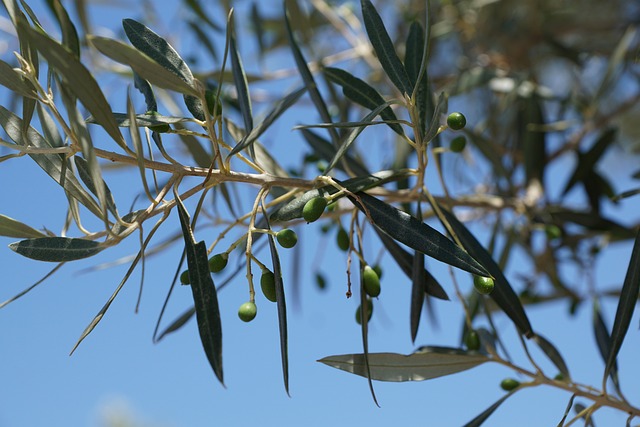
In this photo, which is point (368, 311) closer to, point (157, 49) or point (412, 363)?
point (412, 363)

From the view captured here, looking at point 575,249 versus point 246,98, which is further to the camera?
point 575,249

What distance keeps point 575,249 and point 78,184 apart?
1528mm

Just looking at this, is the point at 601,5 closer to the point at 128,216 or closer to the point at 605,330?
the point at 605,330

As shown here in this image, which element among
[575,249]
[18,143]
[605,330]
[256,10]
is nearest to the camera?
[18,143]

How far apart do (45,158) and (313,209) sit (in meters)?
0.36

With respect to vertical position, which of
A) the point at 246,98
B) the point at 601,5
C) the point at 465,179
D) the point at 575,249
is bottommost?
the point at 246,98

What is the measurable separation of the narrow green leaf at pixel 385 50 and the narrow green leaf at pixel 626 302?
14.7 inches

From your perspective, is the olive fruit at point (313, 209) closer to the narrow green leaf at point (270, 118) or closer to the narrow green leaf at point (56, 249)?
the narrow green leaf at point (270, 118)

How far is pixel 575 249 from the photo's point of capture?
209 cm

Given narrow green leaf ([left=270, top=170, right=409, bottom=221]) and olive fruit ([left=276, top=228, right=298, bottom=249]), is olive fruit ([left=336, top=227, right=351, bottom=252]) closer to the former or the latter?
narrow green leaf ([left=270, top=170, right=409, bottom=221])

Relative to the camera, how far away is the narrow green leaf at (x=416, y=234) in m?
0.84

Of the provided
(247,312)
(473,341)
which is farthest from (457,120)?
(473,341)

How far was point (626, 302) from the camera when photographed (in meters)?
1.02

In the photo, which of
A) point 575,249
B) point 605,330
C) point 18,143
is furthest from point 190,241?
point 575,249
